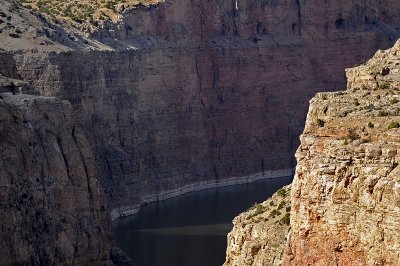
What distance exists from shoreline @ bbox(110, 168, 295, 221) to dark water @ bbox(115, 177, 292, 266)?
0.68m

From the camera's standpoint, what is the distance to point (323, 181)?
35656mm

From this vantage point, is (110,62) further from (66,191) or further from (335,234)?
(335,234)

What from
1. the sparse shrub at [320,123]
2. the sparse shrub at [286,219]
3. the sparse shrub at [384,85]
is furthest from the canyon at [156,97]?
the sparse shrub at [320,123]

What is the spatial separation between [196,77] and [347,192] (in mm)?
81597

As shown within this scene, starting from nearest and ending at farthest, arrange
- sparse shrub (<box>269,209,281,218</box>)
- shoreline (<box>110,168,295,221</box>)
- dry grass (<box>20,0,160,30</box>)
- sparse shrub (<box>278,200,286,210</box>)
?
sparse shrub (<box>269,209,281,218</box>), sparse shrub (<box>278,200,286,210</box>), shoreline (<box>110,168,295,221</box>), dry grass (<box>20,0,160,30</box>)

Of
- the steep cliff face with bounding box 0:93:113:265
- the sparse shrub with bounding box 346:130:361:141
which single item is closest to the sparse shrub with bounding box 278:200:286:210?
the sparse shrub with bounding box 346:130:361:141

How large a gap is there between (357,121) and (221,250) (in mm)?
41525

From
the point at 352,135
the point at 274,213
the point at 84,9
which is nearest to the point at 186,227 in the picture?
the point at 84,9

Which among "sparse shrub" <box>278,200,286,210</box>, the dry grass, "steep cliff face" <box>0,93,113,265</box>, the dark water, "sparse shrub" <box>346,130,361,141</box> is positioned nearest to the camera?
"sparse shrub" <box>346,130,361,141</box>

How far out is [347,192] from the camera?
1383 inches

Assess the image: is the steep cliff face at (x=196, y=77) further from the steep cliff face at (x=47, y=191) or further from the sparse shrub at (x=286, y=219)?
the sparse shrub at (x=286, y=219)

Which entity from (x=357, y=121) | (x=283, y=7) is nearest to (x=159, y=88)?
(x=283, y=7)

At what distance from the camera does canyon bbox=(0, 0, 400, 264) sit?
69312mm

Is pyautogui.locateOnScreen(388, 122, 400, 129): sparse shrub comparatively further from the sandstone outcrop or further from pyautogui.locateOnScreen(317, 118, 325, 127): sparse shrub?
the sandstone outcrop
